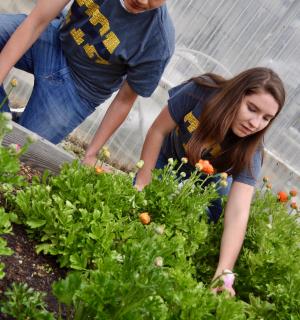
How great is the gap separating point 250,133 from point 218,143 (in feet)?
0.66

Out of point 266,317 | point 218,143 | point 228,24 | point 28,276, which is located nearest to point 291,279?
point 266,317

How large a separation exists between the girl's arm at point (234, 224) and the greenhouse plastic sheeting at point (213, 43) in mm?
2318

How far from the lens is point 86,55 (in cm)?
223

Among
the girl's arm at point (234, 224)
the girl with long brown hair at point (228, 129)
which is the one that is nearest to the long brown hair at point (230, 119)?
the girl with long brown hair at point (228, 129)

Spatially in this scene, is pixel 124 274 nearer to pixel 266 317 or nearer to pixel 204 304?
pixel 204 304

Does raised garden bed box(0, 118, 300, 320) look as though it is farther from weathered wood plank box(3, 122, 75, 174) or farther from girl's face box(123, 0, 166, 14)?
girl's face box(123, 0, 166, 14)

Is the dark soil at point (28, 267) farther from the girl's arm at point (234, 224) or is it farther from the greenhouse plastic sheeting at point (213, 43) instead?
the greenhouse plastic sheeting at point (213, 43)

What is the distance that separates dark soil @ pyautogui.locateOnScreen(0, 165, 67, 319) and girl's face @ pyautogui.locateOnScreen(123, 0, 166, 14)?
37.6 inches

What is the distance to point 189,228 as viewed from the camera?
1.76m

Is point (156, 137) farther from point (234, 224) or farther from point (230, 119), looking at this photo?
point (234, 224)

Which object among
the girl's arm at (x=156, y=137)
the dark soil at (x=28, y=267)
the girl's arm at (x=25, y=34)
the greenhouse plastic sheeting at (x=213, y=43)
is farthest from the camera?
the greenhouse plastic sheeting at (x=213, y=43)

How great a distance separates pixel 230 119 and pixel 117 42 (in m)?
0.65

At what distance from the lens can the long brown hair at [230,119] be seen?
7.16 ft

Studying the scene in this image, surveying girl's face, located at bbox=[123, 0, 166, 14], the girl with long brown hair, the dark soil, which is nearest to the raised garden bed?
the dark soil
